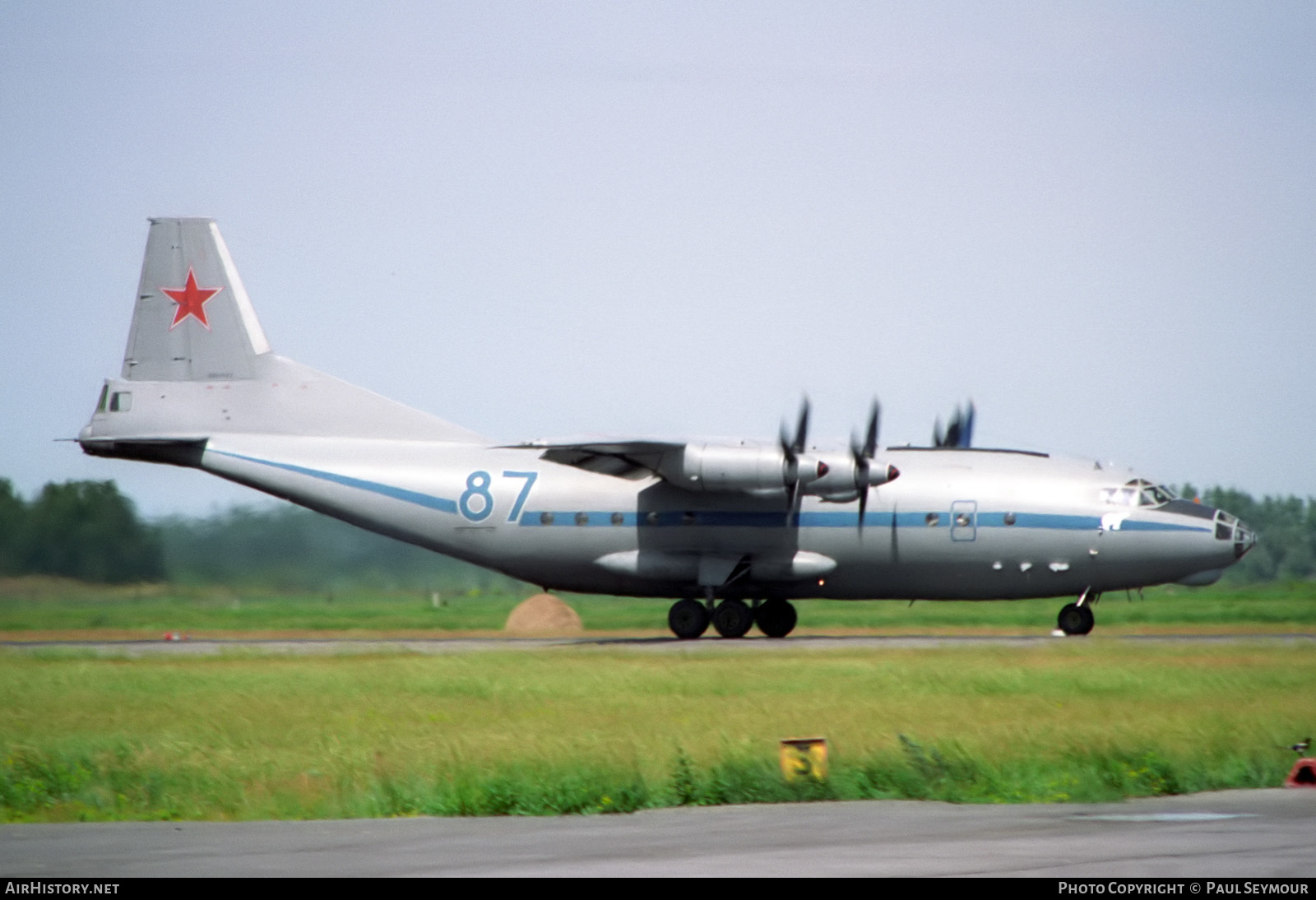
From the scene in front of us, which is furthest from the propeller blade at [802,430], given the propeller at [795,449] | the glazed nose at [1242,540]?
A: the glazed nose at [1242,540]

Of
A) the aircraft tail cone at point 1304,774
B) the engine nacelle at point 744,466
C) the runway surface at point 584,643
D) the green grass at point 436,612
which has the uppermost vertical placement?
the engine nacelle at point 744,466

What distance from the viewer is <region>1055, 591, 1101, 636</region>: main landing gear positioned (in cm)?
3397

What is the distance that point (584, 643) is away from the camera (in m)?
34.2

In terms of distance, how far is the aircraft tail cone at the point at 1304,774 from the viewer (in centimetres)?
1424

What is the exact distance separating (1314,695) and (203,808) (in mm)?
14776

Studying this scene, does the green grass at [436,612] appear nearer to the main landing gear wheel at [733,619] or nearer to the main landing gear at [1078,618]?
the main landing gear at [1078,618]

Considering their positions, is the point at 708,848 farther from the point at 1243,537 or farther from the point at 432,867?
the point at 1243,537

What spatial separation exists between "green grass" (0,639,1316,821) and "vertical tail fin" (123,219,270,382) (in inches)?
315

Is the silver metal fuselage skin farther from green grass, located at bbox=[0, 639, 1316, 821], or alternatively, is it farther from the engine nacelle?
green grass, located at bbox=[0, 639, 1316, 821]

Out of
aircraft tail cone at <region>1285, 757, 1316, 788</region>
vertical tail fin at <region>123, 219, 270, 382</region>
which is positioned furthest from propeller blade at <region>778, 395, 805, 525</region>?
aircraft tail cone at <region>1285, 757, 1316, 788</region>

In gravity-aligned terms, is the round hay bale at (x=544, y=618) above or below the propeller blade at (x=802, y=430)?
below

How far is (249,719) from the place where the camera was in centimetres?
2044

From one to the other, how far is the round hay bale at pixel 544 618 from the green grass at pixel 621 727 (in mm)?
13204
